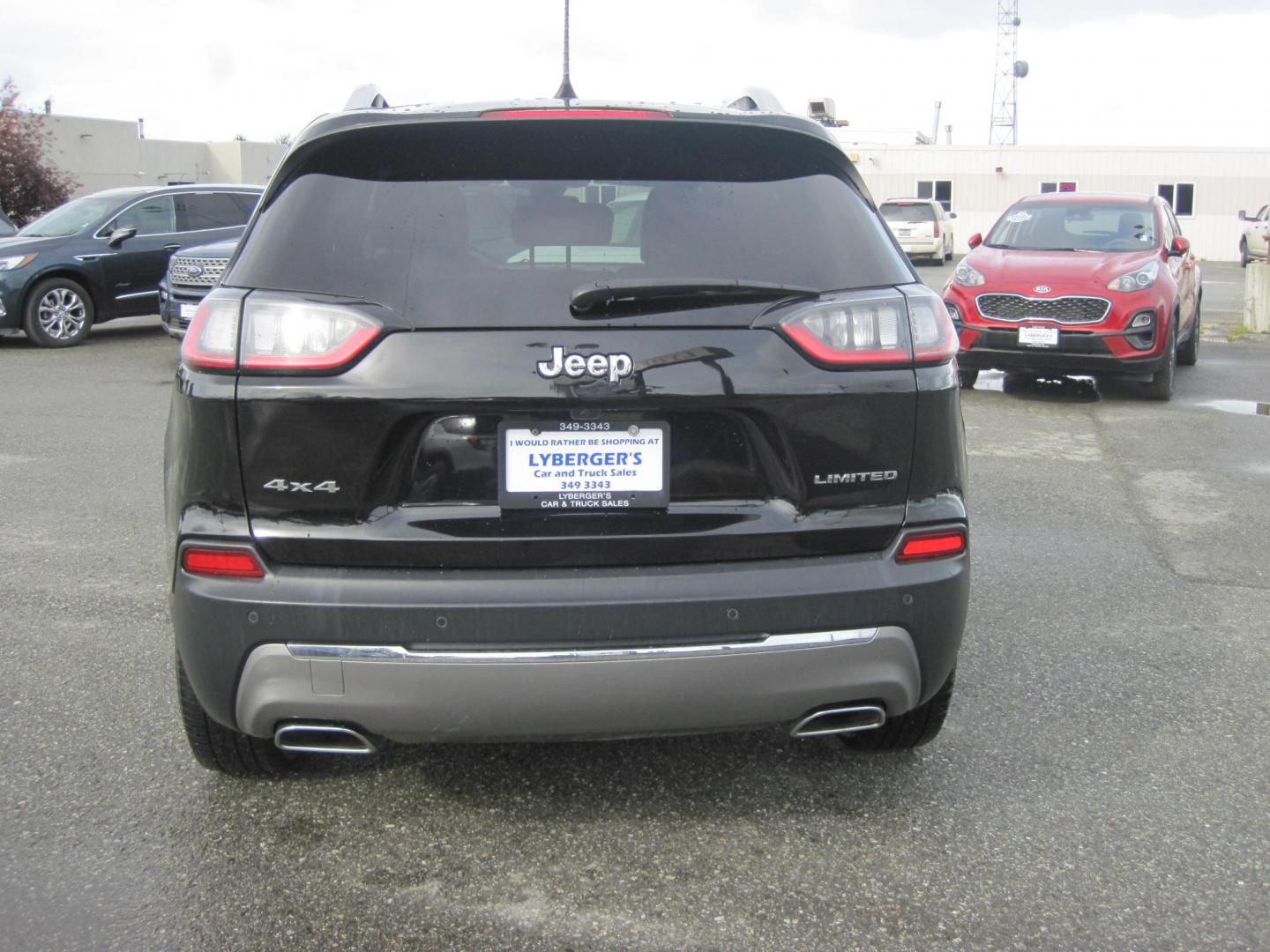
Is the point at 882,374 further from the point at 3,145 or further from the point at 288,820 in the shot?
the point at 3,145

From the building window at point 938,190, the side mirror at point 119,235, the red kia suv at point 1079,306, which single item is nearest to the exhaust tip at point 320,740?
the red kia suv at point 1079,306

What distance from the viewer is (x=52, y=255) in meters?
13.5

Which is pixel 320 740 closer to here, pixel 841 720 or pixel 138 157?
pixel 841 720

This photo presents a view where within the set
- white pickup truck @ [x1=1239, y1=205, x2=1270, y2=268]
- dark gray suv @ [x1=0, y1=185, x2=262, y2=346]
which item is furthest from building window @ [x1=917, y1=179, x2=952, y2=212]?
dark gray suv @ [x1=0, y1=185, x2=262, y2=346]

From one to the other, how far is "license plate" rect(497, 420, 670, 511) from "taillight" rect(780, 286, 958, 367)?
391 mm

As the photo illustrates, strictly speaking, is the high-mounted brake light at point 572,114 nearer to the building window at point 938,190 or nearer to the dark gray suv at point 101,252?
the dark gray suv at point 101,252

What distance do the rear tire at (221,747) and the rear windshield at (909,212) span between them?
30.5 metres

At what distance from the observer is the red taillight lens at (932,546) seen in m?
2.89

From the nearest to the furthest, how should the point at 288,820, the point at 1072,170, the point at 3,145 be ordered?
the point at 288,820, the point at 3,145, the point at 1072,170

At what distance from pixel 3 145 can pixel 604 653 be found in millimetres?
24505

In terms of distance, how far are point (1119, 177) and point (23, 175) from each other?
33.7 m

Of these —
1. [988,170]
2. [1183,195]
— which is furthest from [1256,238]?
[988,170]

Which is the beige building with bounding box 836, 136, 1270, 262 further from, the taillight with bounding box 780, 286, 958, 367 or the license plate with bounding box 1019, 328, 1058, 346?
the taillight with bounding box 780, 286, 958, 367

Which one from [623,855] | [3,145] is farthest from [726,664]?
[3,145]
